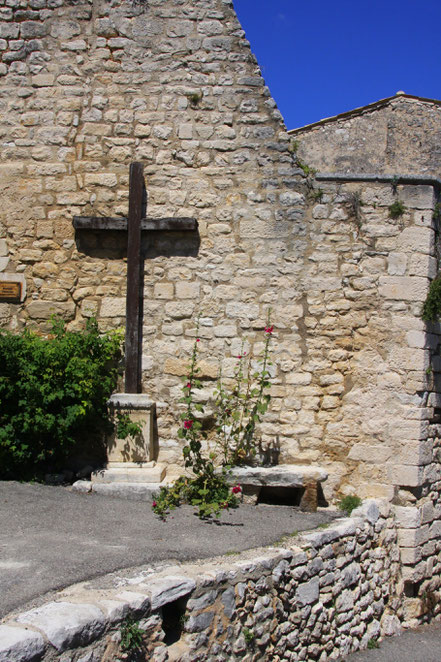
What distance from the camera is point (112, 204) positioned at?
238 inches

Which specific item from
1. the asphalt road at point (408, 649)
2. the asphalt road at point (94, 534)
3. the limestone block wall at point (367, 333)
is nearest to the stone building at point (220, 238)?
the limestone block wall at point (367, 333)

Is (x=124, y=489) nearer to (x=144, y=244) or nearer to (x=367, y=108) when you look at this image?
(x=144, y=244)

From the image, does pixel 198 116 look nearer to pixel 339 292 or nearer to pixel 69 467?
pixel 339 292

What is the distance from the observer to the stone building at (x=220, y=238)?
5.68 metres

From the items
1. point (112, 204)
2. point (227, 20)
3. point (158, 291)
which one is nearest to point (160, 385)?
point (158, 291)

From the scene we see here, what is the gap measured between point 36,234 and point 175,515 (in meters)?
→ 2.99

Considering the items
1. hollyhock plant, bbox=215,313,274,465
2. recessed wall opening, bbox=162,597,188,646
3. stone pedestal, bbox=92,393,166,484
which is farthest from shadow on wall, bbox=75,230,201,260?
recessed wall opening, bbox=162,597,188,646

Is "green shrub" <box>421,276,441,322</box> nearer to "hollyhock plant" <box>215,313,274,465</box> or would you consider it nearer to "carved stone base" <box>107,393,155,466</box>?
"hollyhock plant" <box>215,313,274,465</box>

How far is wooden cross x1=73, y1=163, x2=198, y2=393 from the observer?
5824 millimetres

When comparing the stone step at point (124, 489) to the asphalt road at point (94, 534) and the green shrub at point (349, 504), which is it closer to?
the asphalt road at point (94, 534)

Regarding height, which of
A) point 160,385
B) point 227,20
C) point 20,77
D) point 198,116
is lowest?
point 160,385

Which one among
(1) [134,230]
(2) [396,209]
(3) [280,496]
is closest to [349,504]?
(3) [280,496]

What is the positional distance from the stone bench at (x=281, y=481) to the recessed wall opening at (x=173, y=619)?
6.12 ft

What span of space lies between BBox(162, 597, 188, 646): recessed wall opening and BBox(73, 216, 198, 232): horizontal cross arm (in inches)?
132
